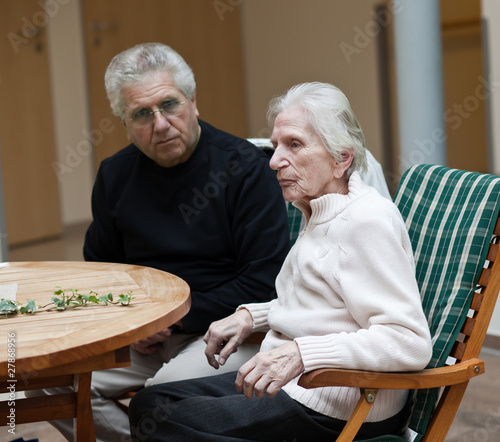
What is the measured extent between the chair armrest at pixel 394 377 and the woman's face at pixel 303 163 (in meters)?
0.41

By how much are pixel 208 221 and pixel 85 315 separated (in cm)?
70

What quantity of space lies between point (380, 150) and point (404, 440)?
4993 mm

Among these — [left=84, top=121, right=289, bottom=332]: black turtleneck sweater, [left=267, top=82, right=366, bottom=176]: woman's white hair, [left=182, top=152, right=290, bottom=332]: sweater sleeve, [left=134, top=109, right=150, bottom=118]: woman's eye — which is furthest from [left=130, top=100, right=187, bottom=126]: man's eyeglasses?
[left=267, top=82, right=366, bottom=176]: woman's white hair

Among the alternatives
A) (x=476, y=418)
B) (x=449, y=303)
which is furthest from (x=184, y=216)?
(x=476, y=418)

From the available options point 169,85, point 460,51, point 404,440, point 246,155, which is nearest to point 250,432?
point 404,440

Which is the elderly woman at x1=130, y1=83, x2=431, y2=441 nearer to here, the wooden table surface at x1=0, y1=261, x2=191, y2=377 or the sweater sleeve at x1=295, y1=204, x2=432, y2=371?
the sweater sleeve at x1=295, y1=204, x2=432, y2=371

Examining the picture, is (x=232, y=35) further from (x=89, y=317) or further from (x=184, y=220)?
(x=89, y=317)

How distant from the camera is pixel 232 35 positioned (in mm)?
7238

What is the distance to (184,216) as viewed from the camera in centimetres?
206

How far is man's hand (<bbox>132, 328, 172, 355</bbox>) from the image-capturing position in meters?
1.97

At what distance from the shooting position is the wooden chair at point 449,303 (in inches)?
54.2

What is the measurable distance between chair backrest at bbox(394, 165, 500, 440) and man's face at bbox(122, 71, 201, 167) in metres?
0.67

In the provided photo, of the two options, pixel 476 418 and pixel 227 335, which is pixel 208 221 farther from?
pixel 476 418

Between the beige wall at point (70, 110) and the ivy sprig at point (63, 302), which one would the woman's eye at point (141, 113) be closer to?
the ivy sprig at point (63, 302)
